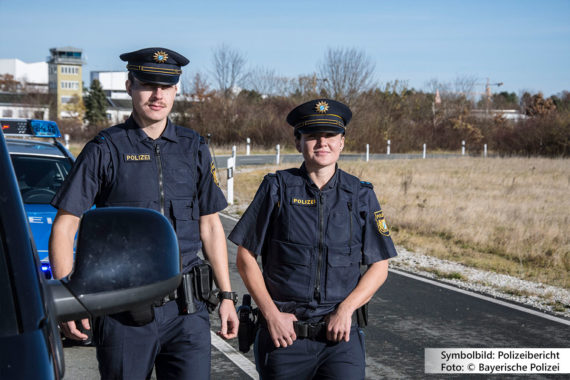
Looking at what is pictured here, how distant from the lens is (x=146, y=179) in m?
3.20

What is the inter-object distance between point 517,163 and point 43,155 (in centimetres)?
2826

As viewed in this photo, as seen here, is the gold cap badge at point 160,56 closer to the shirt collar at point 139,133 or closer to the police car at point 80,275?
the shirt collar at point 139,133

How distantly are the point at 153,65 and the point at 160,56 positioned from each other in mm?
60

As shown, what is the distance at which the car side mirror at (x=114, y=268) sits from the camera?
5.38 ft

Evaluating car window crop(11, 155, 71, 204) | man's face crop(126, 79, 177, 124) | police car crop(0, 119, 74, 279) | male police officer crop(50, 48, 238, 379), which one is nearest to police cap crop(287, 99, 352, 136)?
male police officer crop(50, 48, 238, 379)

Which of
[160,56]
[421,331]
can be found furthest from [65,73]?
[160,56]

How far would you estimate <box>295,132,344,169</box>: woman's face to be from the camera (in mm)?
3248

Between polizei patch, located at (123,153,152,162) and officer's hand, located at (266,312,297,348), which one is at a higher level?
polizei patch, located at (123,153,152,162)

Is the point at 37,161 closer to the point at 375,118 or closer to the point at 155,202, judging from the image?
the point at 155,202

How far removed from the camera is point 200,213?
11.1ft

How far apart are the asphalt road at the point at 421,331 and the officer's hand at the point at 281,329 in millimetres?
1819

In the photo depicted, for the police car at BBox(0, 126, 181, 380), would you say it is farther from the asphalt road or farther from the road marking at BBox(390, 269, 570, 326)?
the road marking at BBox(390, 269, 570, 326)

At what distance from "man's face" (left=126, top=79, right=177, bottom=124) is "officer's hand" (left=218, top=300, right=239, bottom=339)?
37.1 inches

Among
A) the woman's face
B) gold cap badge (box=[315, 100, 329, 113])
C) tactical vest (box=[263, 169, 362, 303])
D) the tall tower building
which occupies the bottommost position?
tactical vest (box=[263, 169, 362, 303])
